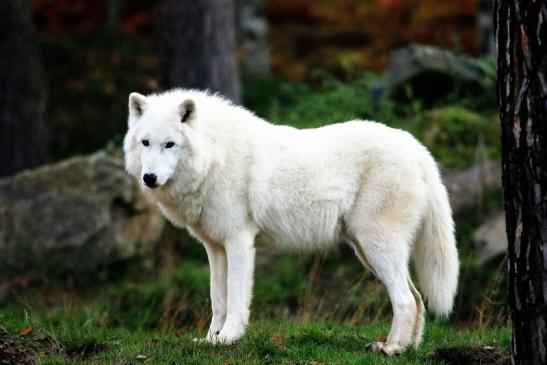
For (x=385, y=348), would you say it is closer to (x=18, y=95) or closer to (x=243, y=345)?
(x=243, y=345)

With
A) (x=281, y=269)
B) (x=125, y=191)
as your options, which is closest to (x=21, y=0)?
(x=125, y=191)

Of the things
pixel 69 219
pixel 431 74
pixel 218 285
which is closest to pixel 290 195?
pixel 218 285

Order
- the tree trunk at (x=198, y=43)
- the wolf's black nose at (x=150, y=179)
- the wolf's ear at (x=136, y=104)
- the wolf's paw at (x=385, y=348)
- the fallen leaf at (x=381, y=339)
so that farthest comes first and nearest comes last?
1. the tree trunk at (x=198, y=43)
2. the wolf's ear at (x=136, y=104)
3. the fallen leaf at (x=381, y=339)
4. the wolf's black nose at (x=150, y=179)
5. the wolf's paw at (x=385, y=348)

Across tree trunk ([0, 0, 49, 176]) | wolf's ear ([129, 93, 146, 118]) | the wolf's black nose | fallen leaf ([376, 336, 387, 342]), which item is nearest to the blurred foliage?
tree trunk ([0, 0, 49, 176])

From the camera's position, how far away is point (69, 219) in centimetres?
951

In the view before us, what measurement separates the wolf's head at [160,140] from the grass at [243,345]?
3.66 feet

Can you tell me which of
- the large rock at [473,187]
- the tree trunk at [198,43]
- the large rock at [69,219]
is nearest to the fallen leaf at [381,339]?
the large rock at [473,187]

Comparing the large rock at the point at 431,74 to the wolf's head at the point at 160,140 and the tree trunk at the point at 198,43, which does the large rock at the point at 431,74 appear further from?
the wolf's head at the point at 160,140

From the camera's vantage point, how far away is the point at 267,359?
499cm

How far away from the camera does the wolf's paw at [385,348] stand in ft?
17.2

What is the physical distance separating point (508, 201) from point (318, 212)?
2.02 metres

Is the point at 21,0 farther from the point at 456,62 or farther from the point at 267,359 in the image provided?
the point at 267,359

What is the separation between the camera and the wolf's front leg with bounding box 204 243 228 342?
5.98 meters

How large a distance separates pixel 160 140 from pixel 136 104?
1.38 ft
